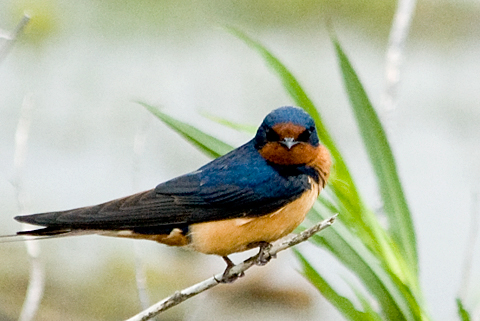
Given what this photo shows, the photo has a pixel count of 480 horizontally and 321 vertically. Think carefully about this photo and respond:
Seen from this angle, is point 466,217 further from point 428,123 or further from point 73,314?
point 73,314

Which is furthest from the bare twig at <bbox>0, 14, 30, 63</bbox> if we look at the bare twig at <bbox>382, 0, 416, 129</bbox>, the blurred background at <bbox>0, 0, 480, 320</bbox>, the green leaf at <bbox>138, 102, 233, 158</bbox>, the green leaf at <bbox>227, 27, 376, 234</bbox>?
the blurred background at <bbox>0, 0, 480, 320</bbox>

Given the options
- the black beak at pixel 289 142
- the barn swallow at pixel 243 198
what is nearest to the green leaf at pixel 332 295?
the barn swallow at pixel 243 198

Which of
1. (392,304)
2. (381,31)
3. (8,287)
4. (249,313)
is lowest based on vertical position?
(392,304)

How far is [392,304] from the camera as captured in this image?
113 cm

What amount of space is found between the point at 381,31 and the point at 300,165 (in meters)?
2.11

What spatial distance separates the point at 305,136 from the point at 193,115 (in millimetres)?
1515

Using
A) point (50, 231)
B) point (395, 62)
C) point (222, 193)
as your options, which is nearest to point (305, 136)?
point (222, 193)

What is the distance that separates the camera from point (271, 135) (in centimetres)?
81

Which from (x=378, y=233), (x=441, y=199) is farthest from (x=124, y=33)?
(x=378, y=233)

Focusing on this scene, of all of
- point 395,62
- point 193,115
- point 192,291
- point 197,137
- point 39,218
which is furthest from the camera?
point 193,115

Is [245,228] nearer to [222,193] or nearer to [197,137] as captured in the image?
[222,193]

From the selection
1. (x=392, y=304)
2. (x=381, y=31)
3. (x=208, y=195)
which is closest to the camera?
(x=208, y=195)

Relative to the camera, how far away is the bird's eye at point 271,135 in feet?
2.62

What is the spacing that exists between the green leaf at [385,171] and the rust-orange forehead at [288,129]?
0.39m
